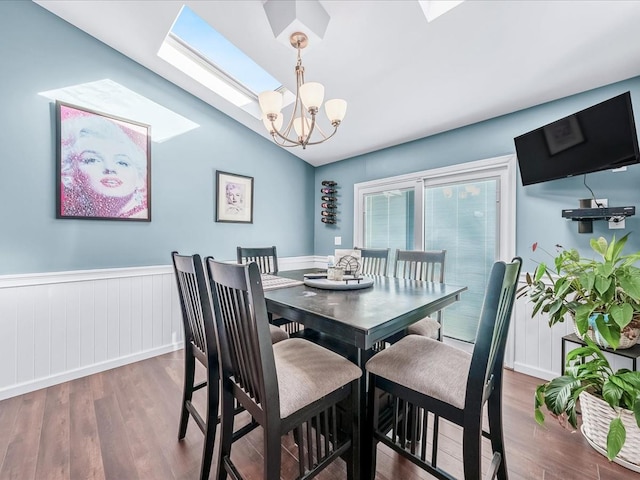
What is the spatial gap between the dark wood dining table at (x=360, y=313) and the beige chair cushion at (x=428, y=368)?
0.12 metres

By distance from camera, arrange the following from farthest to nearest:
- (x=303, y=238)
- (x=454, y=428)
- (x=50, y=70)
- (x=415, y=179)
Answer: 1. (x=303, y=238)
2. (x=415, y=179)
3. (x=50, y=70)
4. (x=454, y=428)

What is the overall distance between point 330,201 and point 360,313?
2975mm

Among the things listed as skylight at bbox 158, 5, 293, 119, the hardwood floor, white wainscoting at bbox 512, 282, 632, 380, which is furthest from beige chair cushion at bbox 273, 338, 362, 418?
skylight at bbox 158, 5, 293, 119

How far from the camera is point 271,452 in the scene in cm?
97

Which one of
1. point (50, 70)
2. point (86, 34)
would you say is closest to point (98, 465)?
point (50, 70)

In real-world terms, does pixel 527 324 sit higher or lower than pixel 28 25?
lower

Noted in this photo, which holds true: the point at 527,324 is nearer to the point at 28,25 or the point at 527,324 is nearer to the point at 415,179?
the point at 415,179

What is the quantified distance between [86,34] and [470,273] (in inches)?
162

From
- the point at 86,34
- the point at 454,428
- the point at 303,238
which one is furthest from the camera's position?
the point at 303,238

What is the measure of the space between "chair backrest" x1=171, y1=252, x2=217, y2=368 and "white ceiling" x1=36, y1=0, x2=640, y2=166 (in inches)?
68.8

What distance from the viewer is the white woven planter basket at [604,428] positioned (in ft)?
4.63

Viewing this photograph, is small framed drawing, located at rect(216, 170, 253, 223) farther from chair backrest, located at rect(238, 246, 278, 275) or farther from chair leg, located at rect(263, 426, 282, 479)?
chair leg, located at rect(263, 426, 282, 479)

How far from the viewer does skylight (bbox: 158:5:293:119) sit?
2.46m

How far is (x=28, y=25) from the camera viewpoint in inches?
86.1
